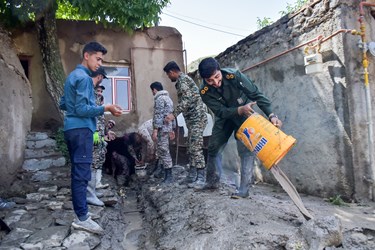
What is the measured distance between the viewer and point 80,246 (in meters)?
3.05

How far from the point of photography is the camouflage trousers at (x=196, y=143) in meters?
4.63

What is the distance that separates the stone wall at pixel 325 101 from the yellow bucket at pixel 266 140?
5.38 ft

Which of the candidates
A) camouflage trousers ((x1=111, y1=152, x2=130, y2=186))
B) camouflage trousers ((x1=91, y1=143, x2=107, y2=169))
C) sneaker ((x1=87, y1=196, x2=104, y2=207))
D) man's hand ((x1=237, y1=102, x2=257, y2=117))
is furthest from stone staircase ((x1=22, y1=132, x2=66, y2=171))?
man's hand ((x1=237, y1=102, x2=257, y2=117))

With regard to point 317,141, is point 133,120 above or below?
above

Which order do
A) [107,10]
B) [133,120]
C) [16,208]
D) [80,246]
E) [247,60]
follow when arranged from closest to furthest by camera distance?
1. [80,246]
2. [16,208]
3. [247,60]
4. [107,10]
5. [133,120]

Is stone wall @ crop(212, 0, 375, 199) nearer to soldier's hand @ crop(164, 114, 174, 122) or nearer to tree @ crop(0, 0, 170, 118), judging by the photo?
soldier's hand @ crop(164, 114, 174, 122)

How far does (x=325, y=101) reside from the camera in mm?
4367

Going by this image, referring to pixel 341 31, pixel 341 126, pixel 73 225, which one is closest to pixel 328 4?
pixel 341 31

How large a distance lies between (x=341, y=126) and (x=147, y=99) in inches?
213

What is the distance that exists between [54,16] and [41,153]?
324 cm

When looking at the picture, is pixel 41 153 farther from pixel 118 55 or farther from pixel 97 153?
pixel 118 55

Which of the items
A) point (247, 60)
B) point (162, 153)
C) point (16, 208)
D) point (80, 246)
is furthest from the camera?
point (247, 60)

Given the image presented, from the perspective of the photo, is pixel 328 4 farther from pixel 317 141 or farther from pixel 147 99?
pixel 147 99

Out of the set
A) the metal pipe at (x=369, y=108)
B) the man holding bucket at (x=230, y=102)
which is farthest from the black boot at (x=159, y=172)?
the metal pipe at (x=369, y=108)
